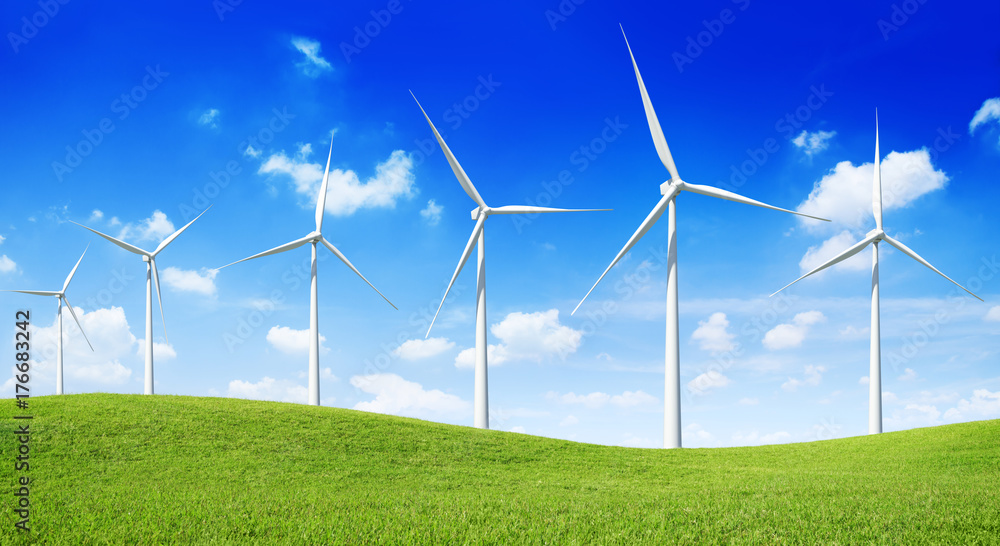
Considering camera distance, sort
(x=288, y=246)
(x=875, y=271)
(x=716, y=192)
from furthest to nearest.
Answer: (x=288, y=246) < (x=875, y=271) < (x=716, y=192)

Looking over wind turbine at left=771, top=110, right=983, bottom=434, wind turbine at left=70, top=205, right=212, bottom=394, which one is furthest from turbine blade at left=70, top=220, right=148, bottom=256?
wind turbine at left=771, top=110, right=983, bottom=434

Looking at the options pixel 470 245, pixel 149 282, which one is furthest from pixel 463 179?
pixel 149 282

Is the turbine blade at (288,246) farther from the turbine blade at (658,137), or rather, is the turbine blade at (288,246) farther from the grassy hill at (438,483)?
the turbine blade at (658,137)

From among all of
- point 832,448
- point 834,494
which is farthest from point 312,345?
point 834,494

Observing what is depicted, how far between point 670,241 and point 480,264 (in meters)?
13.1

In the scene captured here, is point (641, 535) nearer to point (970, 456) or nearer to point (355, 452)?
point (355, 452)

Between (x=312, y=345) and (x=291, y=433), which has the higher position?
(x=312, y=345)

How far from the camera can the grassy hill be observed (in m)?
12.5

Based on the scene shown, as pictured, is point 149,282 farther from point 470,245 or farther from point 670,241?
point 670,241

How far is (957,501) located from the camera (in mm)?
15547

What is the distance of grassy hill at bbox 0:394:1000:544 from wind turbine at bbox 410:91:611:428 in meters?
6.99

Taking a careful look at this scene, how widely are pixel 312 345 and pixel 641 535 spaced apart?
40.2m

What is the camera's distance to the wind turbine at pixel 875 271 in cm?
4447

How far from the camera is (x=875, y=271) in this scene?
48.3 m
